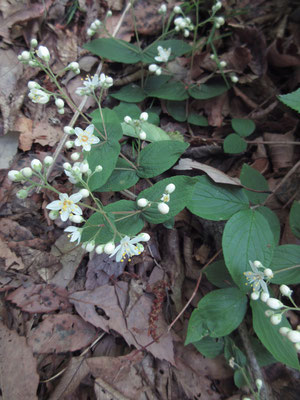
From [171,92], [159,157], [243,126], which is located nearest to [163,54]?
[171,92]

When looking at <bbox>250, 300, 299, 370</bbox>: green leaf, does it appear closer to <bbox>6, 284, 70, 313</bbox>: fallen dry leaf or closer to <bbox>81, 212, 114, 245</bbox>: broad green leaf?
<bbox>81, 212, 114, 245</bbox>: broad green leaf

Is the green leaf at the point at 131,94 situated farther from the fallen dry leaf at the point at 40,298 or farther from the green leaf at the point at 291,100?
the fallen dry leaf at the point at 40,298

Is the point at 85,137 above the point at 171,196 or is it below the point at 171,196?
above

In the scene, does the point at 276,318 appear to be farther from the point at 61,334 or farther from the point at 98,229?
the point at 61,334

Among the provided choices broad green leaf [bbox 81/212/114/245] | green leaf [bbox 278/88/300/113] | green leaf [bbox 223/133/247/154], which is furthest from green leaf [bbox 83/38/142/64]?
broad green leaf [bbox 81/212/114/245]

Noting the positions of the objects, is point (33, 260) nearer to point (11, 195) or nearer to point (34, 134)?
point (11, 195)
